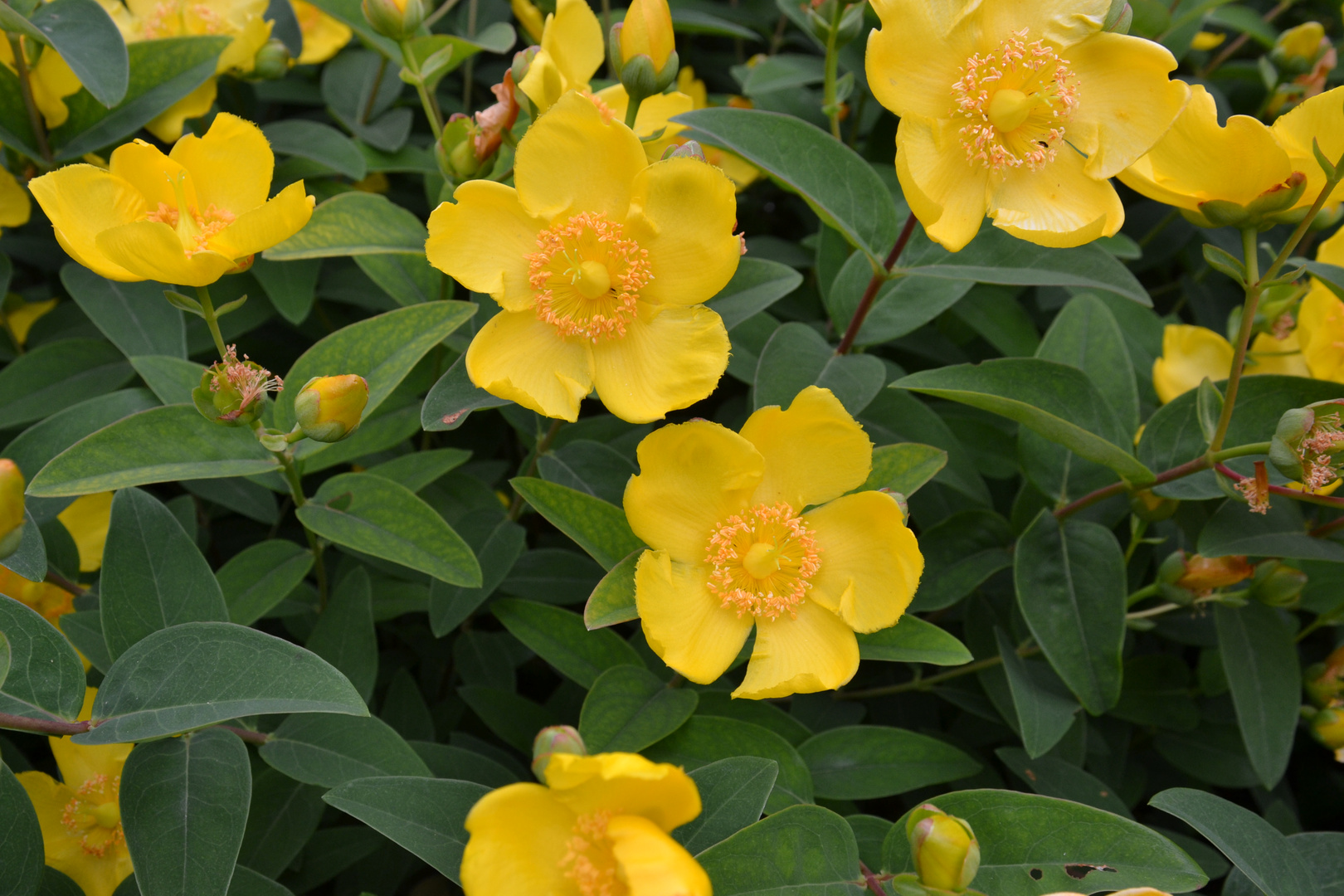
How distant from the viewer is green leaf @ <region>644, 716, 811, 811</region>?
114cm

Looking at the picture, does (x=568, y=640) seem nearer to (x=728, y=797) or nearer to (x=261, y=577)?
(x=728, y=797)

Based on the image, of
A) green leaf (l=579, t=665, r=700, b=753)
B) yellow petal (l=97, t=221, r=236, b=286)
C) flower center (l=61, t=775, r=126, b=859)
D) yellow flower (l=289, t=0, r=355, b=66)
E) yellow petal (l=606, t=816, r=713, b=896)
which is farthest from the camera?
yellow flower (l=289, t=0, r=355, b=66)

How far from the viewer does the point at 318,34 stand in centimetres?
180

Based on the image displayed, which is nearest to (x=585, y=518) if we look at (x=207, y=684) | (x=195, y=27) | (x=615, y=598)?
(x=615, y=598)

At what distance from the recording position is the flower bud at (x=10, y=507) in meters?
0.94

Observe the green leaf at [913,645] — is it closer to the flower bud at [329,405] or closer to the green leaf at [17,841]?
the flower bud at [329,405]

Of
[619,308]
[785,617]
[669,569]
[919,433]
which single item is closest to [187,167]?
[619,308]

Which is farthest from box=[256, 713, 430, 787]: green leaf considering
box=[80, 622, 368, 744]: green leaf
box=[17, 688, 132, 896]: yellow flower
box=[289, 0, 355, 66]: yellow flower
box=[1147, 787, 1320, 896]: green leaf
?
box=[289, 0, 355, 66]: yellow flower

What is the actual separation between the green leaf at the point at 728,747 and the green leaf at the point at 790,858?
0.47ft

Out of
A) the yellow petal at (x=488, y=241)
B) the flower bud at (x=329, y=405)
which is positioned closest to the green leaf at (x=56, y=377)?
the flower bud at (x=329, y=405)

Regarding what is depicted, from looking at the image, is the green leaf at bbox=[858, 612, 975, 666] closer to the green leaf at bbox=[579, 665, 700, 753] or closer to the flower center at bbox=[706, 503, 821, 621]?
the flower center at bbox=[706, 503, 821, 621]

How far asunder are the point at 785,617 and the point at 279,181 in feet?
3.79

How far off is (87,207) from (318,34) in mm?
874

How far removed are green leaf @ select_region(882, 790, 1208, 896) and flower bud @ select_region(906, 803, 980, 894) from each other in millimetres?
117
